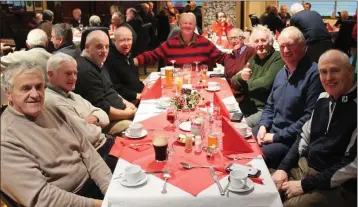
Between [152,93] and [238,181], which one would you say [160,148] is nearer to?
[238,181]

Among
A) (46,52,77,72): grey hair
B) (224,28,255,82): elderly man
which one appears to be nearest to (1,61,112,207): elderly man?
(46,52,77,72): grey hair

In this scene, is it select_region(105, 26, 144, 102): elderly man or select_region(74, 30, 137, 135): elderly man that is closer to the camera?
select_region(74, 30, 137, 135): elderly man

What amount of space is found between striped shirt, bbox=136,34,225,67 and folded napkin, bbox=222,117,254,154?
220cm

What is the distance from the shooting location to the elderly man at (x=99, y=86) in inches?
116

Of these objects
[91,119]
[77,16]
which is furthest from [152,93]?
[77,16]

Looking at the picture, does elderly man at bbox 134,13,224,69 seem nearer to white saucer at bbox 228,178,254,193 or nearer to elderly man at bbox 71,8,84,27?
white saucer at bbox 228,178,254,193

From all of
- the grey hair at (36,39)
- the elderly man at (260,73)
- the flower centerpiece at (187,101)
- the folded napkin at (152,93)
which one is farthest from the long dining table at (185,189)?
the grey hair at (36,39)

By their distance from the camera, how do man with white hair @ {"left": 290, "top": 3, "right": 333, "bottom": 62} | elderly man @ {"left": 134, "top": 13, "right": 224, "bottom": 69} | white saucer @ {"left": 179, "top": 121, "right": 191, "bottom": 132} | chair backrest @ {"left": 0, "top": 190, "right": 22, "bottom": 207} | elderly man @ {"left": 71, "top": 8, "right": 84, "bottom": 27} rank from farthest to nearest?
elderly man @ {"left": 71, "top": 8, "right": 84, "bottom": 27} → man with white hair @ {"left": 290, "top": 3, "right": 333, "bottom": 62} → elderly man @ {"left": 134, "top": 13, "right": 224, "bottom": 69} → white saucer @ {"left": 179, "top": 121, "right": 191, "bottom": 132} → chair backrest @ {"left": 0, "top": 190, "right": 22, "bottom": 207}

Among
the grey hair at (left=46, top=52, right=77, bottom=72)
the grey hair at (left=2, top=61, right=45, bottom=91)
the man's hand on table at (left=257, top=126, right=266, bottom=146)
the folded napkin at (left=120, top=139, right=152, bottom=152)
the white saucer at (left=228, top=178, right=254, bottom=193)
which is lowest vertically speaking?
the man's hand on table at (left=257, top=126, right=266, bottom=146)

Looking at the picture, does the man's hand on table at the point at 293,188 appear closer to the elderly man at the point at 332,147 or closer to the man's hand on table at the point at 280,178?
the elderly man at the point at 332,147

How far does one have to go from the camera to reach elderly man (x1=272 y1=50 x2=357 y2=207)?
5.90ft

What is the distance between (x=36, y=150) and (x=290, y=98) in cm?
162

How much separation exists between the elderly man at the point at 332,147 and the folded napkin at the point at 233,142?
0.34 m

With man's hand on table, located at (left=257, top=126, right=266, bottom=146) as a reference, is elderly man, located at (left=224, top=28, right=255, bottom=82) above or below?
above
